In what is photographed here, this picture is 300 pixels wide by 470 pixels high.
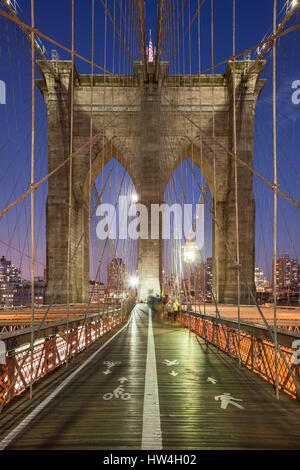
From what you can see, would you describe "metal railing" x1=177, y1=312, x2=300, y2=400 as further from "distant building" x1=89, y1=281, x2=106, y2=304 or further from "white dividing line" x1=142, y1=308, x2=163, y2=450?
"distant building" x1=89, y1=281, x2=106, y2=304

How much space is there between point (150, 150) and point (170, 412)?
92.0 feet

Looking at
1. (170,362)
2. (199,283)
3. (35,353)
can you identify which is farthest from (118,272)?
(199,283)

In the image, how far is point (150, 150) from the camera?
30859mm

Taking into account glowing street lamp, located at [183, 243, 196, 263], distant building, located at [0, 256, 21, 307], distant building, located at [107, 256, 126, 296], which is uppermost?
glowing street lamp, located at [183, 243, 196, 263]

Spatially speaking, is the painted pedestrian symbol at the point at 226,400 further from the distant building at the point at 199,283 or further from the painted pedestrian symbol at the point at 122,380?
the distant building at the point at 199,283

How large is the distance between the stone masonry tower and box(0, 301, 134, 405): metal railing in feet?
66.5

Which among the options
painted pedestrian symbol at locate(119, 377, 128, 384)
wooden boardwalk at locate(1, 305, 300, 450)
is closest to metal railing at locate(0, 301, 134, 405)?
wooden boardwalk at locate(1, 305, 300, 450)

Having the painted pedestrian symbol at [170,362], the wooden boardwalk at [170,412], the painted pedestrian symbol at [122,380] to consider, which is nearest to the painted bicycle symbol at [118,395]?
the wooden boardwalk at [170,412]

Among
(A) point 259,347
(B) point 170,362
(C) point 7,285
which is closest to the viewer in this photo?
(A) point 259,347

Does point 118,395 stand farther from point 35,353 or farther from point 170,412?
point 35,353

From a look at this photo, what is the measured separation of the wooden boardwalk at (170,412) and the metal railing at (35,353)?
37 centimetres

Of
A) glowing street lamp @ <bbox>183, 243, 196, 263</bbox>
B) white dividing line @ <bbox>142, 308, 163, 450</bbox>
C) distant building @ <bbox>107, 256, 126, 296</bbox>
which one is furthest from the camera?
glowing street lamp @ <bbox>183, 243, 196, 263</bbox>

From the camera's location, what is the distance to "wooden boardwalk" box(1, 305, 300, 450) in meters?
3.62

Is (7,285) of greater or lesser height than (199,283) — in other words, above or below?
below
